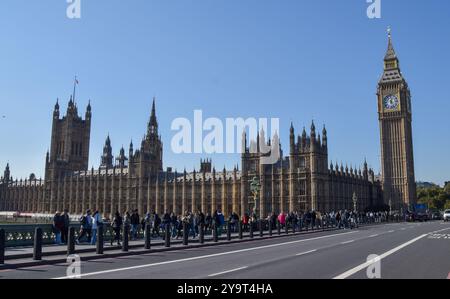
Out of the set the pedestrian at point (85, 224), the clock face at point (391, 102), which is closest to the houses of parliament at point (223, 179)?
the clock face at point (391, 102)

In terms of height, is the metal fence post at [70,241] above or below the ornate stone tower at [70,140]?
below

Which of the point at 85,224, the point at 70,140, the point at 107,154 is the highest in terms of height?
the point at 70,140

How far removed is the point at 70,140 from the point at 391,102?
317 feet

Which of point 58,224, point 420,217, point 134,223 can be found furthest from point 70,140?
point 58,224

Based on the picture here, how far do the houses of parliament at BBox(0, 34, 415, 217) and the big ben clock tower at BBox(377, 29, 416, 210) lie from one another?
0.25 m

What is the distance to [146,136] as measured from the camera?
11650 cm

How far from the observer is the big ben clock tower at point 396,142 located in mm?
107250

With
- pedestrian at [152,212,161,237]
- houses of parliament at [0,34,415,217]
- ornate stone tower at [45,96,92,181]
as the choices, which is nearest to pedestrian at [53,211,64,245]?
pedestrian at [152,212,161,237]

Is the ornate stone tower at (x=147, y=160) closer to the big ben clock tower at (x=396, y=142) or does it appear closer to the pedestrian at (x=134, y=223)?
the big ben clock tower at (x=396, y=142)

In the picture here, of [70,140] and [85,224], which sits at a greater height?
[70,140]

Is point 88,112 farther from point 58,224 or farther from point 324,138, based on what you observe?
point 58,224

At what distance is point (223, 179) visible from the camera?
87.6 metres

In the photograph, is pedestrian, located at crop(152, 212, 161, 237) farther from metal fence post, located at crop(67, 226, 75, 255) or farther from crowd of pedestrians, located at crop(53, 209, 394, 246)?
metal fence post, located at crop(67, 226, 75, 255)

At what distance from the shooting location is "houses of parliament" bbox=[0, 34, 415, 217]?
78.1 meters
